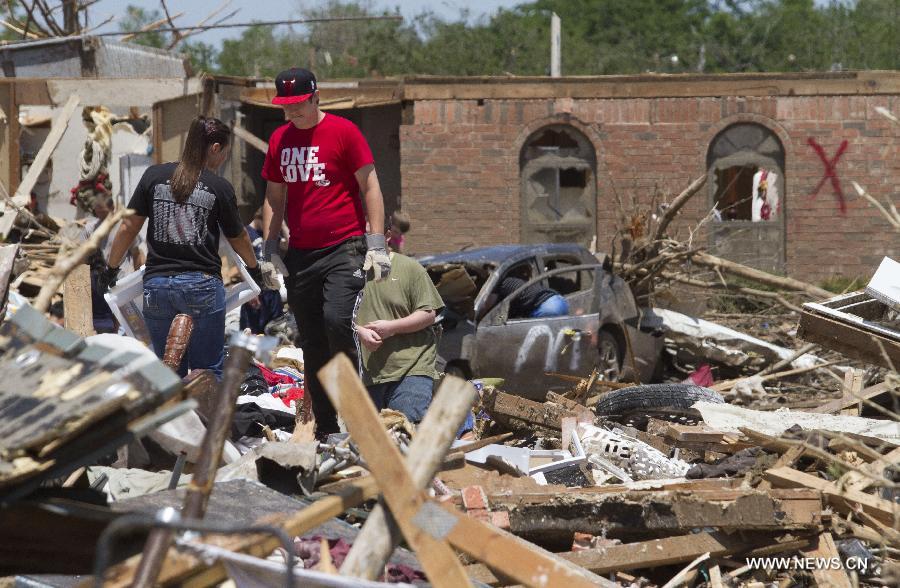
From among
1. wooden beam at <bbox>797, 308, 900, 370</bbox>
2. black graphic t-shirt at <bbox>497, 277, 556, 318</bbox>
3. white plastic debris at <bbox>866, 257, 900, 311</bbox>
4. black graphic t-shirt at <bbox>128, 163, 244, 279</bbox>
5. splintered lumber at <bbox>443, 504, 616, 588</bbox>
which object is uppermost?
black graphic t-shirt at <bbox>128, 163, 244, 279</bbox>

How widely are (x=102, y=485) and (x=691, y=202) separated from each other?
15551 mm

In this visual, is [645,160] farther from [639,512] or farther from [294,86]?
[639,512]

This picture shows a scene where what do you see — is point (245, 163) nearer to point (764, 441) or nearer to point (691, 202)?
point (691, 202)

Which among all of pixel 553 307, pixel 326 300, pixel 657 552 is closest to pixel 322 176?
pixel 326 300

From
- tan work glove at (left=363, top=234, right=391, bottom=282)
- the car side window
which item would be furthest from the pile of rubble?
the car side window

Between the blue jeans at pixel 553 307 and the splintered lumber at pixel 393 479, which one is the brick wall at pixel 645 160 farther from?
the splintered lumber at pixel 393 479

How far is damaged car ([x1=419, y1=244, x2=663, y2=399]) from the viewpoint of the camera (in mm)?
10227

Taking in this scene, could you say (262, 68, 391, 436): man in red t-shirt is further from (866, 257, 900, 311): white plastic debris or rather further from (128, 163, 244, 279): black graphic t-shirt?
(866, 257, 900, 311): white plastic debris

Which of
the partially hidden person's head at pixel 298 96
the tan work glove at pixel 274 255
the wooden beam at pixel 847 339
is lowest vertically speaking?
the wooden beam at pixel 847 339

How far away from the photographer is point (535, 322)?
10461mm

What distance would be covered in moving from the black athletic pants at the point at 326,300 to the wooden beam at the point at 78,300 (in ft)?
8.28

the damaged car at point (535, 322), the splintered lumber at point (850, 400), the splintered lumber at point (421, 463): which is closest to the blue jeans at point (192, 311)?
the splintered lumber at point (421, 463)

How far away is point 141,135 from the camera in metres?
16.4

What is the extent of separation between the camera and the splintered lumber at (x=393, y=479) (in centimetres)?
327
